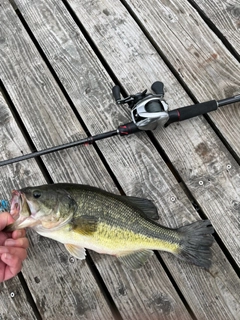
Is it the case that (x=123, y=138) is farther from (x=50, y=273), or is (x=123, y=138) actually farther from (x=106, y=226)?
(x=50, y=273)

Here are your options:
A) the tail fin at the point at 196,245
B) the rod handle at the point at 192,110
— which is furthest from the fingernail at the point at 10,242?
the rod handle at the point at 192,110

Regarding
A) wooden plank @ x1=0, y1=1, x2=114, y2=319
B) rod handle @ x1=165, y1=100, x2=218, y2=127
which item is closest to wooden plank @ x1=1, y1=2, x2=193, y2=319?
wooden plank @ x1=0, y1=1, x2=114, y2=319

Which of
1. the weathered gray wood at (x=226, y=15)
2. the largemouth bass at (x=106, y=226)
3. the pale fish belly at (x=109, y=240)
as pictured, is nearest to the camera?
the largemouth bass at (x=106, y=226)

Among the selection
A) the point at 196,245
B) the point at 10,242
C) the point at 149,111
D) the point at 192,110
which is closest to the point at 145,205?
the point at 196,245

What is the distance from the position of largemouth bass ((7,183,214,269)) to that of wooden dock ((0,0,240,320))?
17 centimetres

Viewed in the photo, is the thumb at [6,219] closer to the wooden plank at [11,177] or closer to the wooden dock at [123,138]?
the wooden dock at [123,138]

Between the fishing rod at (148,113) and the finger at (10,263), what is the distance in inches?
29.7

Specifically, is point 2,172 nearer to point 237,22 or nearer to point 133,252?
point 133,252

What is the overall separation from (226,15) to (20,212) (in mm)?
2396

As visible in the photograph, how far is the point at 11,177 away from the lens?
118 inches

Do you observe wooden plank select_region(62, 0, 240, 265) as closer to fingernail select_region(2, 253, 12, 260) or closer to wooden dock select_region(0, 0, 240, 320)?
wooden dock select_region(0, 0, 240, 320)

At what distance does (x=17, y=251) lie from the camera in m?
2.46

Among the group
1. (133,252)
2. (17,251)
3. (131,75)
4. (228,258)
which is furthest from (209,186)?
(17,251)

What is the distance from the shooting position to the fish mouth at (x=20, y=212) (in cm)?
235
